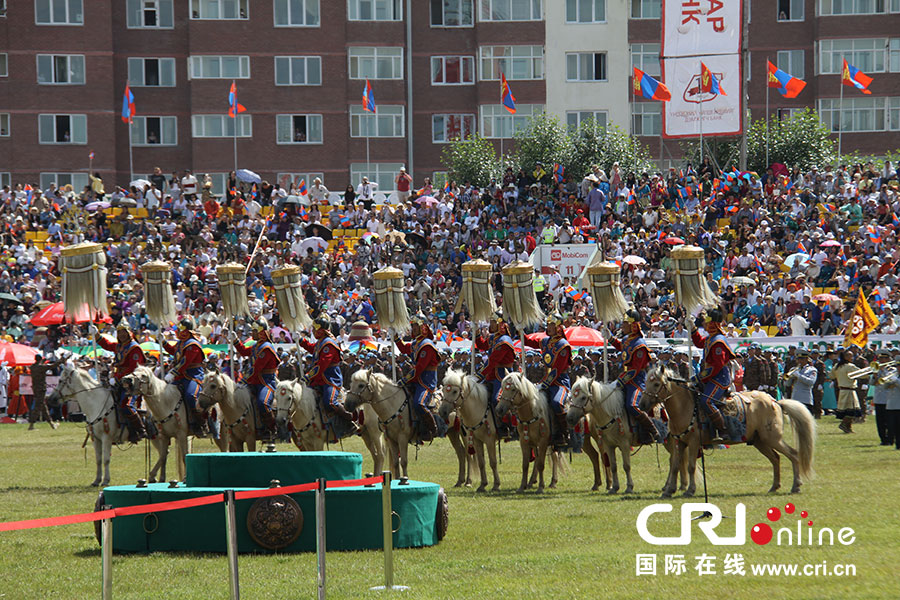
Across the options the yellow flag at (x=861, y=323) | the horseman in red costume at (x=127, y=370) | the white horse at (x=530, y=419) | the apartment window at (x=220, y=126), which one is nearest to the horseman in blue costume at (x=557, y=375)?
the white horse at (x=530, y=419)

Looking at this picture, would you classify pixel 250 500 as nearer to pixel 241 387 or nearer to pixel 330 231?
pixel 241 387

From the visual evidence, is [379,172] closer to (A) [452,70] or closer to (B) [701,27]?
(A) [452,70]

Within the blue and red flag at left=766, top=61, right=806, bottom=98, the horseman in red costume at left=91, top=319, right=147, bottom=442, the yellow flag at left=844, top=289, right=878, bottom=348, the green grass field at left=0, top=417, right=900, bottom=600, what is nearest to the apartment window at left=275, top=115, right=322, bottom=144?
the blue and red flag at left=766, top=61, right=806, bottom=98

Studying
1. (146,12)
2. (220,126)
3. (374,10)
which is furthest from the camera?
(374,10)

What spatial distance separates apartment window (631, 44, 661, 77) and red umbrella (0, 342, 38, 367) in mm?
40493

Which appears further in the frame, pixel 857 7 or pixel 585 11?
pixel 585 11

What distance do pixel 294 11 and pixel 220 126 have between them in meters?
6.96

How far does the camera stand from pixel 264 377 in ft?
73.9

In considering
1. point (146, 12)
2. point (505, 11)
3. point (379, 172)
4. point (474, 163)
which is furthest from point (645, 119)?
point (146, 12)

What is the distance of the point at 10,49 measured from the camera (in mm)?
63688

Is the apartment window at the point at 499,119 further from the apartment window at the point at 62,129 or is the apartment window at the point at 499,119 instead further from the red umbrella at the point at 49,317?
the red umbrella at the point at 49,317

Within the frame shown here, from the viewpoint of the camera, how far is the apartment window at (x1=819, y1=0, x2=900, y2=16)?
6719cm

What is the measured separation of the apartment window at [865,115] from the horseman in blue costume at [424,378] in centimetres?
5107

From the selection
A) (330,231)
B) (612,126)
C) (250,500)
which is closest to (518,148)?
(612,126)
